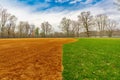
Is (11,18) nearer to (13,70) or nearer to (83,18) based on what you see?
(83,18)

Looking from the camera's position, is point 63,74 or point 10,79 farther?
point 63,74

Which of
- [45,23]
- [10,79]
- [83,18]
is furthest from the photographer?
[45,23]

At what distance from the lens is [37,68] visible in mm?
7113

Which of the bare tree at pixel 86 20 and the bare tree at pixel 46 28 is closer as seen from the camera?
the bare tree at pixel 86 20

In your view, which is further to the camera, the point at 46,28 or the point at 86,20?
the point at 46,28

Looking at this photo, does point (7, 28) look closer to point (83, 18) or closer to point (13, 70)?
point (83, 18)

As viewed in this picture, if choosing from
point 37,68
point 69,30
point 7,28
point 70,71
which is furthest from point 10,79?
point 69,30

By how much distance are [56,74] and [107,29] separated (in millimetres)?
82411

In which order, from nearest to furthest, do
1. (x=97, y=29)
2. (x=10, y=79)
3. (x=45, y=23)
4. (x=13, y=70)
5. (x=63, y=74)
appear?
(x=10, y=79) → (x=63, y=74) → (x=13, y=70) → (x=97, y=29) → (x=45, y=23)

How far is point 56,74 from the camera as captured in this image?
6.30 m

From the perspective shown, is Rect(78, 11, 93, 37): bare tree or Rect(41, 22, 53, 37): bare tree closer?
Rect(78, 11, 93, 37): bare tree

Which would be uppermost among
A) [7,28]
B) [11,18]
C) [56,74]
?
[11,18]

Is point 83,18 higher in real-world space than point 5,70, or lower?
higher

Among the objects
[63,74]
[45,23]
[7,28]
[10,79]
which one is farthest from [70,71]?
[45,23]
